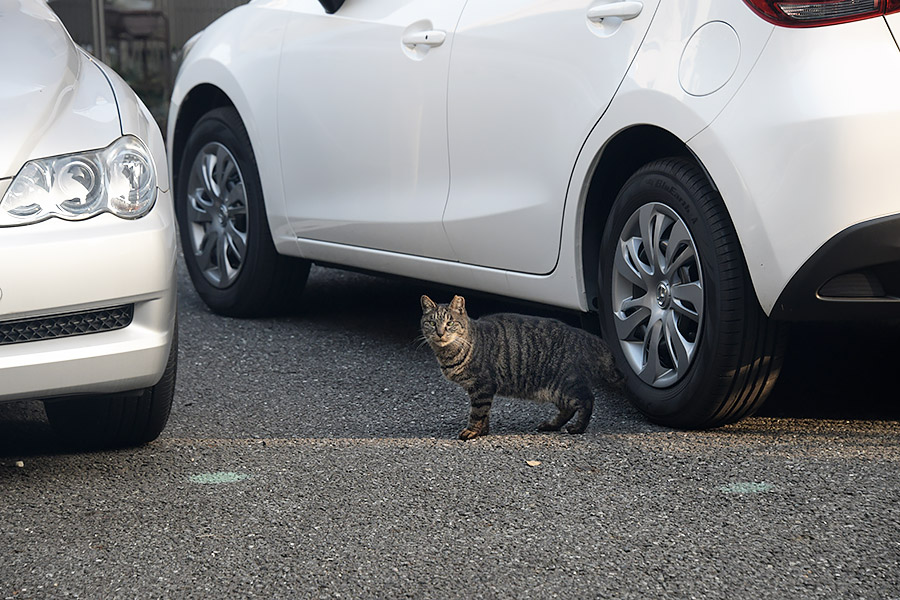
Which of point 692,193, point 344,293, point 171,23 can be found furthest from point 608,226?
point 171,23

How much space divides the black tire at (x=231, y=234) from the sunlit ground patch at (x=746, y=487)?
2804 millimetres

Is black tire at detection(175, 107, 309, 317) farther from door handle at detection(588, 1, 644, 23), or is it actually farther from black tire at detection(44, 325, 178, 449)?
door handle at detection(588, 1, 644, 23)

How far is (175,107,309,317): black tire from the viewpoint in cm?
575

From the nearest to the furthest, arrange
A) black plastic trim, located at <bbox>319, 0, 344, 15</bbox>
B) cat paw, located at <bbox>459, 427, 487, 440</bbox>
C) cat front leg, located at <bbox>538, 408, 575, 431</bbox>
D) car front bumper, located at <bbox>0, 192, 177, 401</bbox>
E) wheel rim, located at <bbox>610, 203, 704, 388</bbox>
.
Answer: car front bumper, located at <bbox>0, 192, 177, 401</bbox>
wheel rim, located at <bbox>610, 203, 704, 388</bbox>
cat paw, located at <bbox>459, 427, 487, 440</bbox>
cat front leg, located at <bbox>538, 408, 575, 431</bbox>
black plastic trim, located at <bbox>319, 0, 344, 15</bbox>

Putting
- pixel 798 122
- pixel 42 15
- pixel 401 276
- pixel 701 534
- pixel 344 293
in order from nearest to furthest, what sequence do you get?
pixel 701 534 → pixel 798 122 → pixel 42 15 → pixel 401 276 → pixel 344 293

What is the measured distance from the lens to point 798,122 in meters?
3.38

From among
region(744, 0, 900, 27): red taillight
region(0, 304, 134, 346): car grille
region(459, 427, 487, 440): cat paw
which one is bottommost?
region(459, 427, 487, 440): cat paw

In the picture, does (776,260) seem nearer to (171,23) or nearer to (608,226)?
(608,226)

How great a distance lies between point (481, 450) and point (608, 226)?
81cm

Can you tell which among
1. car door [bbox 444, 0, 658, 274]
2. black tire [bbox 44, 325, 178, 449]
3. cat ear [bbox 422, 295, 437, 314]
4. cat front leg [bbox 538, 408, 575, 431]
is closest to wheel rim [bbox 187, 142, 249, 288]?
car door [bbox 444, 0, 658, 274]

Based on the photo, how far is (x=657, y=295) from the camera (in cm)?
396

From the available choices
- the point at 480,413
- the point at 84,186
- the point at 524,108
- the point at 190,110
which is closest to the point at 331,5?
the point at 524,108

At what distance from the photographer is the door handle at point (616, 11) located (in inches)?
151

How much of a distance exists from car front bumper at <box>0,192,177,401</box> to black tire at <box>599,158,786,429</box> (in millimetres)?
1376
